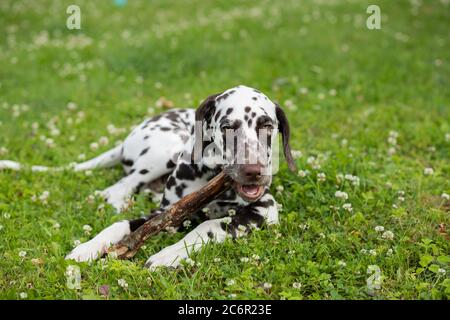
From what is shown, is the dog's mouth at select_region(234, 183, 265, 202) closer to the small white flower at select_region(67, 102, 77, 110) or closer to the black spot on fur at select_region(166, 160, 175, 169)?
the black spot on fur at select_region(166, 160, 175, 169)

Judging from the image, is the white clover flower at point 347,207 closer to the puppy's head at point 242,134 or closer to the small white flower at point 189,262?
the puppy's head at point 242,134

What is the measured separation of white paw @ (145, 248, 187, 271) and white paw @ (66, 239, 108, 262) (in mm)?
472

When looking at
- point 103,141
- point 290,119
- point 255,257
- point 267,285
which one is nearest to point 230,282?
point 267,285

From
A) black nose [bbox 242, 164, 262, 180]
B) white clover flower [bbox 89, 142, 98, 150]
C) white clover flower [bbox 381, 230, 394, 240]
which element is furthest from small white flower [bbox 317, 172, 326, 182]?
white clover flower [bbox 89, 142, 98, 150]

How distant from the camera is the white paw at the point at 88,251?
4660mm

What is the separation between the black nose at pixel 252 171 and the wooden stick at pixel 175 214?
0.31 m

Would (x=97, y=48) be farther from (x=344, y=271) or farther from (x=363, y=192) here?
(x=344, y=271)

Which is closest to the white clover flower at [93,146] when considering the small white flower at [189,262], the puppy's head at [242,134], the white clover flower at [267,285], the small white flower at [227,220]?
the puppy's head at [242,134]

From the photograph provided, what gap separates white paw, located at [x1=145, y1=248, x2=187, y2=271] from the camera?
448cm

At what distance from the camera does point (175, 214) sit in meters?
4.89

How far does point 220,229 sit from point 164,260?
61cm
